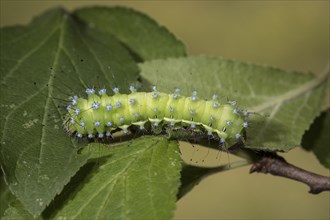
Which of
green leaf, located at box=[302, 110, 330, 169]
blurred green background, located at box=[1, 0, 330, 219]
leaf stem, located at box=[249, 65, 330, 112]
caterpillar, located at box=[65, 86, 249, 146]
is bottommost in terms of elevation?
blurred green background, located at box=[1, 0, 330, 219]

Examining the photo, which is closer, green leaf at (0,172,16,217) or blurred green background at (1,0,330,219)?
green leaf at (0,172,16,217)

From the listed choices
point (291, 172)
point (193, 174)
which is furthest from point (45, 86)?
point (291, 172)

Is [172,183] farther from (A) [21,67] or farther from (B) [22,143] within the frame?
(A) [21,67]

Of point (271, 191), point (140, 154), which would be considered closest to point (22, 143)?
point (140, 154)

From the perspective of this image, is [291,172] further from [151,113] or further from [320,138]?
[151,113]

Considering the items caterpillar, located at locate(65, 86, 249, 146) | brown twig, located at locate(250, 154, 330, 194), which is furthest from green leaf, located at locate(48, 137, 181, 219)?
brown twig, located at locate(250, 154, 330, 194)

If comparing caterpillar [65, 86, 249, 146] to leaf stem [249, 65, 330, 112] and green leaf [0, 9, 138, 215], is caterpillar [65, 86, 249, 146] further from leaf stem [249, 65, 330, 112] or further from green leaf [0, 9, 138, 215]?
leaf stem [249, 65, 330, 112]
